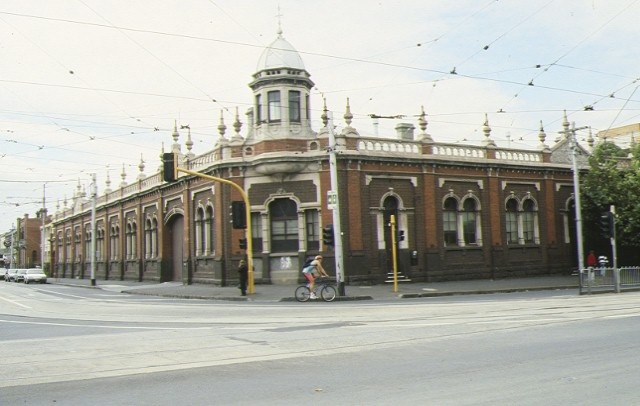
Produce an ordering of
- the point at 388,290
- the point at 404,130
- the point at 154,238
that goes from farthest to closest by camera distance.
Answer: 1. the point at 154,238
2. the point at 404,130
3. the point at 388,290

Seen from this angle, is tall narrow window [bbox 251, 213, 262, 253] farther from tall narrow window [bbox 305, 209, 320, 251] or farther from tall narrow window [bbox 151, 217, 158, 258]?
tall narrow window [bbox 151, 217, 158, 258]

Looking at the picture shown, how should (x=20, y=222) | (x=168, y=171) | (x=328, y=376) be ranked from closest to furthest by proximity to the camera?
(x=328, y=376) → (x=168, y=171) → (x=20, y=222)

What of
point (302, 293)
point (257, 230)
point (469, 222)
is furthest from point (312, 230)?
point (469, 222)

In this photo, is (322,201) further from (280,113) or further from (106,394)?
(106,394)

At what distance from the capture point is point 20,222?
108m

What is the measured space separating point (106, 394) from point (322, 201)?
76.8 feet

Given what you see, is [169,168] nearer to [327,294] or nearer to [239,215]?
[239,215]

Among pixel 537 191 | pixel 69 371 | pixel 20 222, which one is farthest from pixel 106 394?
pixel 20 222

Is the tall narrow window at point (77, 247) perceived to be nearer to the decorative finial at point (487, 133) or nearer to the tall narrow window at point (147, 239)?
the tall narrow window at point (147, 239)

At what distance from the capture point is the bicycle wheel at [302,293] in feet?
80.2

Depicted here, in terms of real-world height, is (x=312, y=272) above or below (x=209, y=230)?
below

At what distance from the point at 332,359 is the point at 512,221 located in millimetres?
29103

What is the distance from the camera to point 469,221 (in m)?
35.4

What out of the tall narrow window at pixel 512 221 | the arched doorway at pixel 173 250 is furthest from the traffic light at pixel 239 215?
the tall narrow window at pixel 512 221
